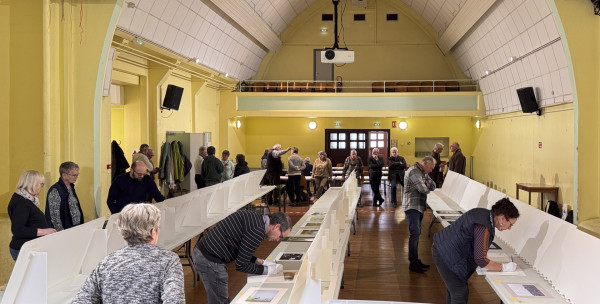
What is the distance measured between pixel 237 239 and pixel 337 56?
433 inches

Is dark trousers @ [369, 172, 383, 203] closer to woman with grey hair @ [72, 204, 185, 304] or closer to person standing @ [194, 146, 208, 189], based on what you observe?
person standing @ [194, 146, 208, 189]

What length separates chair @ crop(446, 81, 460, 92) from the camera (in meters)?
22.3

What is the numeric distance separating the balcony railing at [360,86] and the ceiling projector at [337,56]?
6589mm

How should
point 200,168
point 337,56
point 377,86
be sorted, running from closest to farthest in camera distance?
point 200,168, point 337,56, point 377,86

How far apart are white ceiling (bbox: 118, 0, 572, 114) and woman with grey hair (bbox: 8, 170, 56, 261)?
5.82 metres

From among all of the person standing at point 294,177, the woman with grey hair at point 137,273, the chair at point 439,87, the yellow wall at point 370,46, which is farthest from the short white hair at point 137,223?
the yellow wall at point 370,46

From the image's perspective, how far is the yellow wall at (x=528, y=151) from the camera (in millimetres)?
13531

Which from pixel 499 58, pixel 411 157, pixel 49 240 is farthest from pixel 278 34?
pixel 49 240

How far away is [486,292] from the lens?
7.98 m

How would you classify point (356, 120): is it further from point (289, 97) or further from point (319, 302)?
point (319, 302)

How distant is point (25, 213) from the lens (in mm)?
5719

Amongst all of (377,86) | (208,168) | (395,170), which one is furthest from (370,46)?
(208,168)

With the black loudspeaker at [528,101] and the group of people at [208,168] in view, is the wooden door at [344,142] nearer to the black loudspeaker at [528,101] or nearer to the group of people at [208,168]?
the black loudspeaker at [528,101]

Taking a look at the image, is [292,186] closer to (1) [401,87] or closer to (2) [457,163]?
(2) [457,163]
